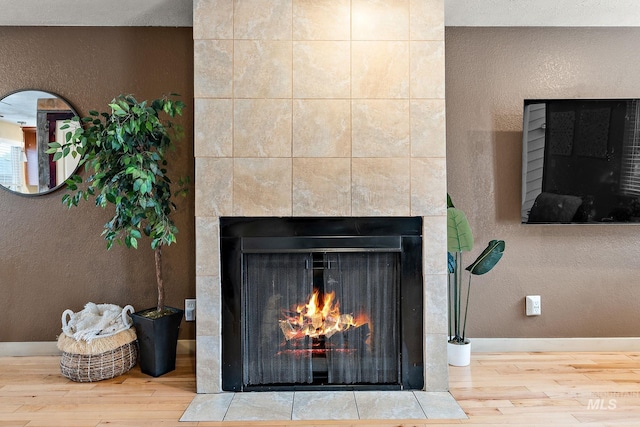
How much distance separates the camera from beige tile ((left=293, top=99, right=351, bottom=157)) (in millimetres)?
2311

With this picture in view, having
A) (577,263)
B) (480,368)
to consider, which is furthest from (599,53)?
(480,368)

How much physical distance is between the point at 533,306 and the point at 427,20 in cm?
190

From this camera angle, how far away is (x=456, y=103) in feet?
9.44

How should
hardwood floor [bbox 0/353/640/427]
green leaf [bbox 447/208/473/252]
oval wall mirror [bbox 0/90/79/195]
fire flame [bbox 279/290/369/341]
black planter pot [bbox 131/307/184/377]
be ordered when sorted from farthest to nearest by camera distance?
oval wall mirror [bbox 0/90/79/195], green leaf [bbox 447/208/473/252], black planter pot [bbox 131/307/184/377], fire flame [bbox 279/290/369/341], hardwood floor [bbox 0/353/640/427]

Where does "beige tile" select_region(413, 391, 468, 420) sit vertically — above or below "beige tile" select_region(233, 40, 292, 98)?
below

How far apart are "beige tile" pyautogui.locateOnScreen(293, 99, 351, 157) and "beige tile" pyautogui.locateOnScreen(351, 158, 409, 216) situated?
137mm

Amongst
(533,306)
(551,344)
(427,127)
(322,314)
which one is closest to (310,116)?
(427,127)

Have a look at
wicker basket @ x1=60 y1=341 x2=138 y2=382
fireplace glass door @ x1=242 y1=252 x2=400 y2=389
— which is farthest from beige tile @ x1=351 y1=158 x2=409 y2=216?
wicker basket @ x1=60 y1=341 x2=138 y2=382

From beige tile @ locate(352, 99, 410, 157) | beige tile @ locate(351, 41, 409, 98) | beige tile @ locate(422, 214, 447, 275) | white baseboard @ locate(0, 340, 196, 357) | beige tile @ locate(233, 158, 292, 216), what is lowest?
white baseboard @ locate(0, 340, 196, 357)

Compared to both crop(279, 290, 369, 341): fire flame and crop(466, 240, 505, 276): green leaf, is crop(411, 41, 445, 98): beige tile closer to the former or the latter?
crop(466, 240, 505, 276): green leaf

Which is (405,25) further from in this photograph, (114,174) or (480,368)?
(480,368)

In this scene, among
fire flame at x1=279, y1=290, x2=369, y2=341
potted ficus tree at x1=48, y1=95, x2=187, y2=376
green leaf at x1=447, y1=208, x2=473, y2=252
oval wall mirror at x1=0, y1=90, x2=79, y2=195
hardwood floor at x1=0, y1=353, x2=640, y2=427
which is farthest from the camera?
oval wall mirror at x1=0, y1=90, x2=79, y2=195

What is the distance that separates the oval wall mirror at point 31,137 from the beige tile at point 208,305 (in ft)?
4.21

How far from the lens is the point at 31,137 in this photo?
283 centimetres
